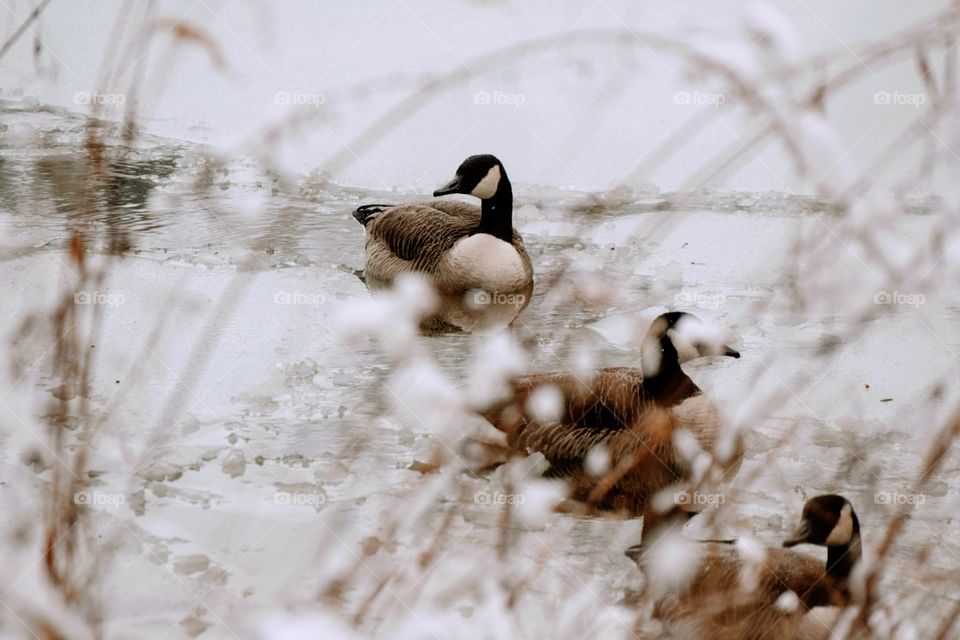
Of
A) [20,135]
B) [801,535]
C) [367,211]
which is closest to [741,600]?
[801,535]

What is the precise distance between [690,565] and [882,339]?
2214 mm

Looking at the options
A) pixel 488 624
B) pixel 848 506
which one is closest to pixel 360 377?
pixel 488 624

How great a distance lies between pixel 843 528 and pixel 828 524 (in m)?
0.04

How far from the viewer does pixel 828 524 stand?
2566 mm

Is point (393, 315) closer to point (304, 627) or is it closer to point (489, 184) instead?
point (489, 184)

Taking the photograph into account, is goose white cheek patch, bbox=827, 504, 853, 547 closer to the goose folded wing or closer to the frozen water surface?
the frozen water surface

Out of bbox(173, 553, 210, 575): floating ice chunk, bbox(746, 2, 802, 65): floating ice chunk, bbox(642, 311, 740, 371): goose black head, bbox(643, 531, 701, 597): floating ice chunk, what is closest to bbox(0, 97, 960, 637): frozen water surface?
bbox(173, 553, 210, 575): floating ice chunk

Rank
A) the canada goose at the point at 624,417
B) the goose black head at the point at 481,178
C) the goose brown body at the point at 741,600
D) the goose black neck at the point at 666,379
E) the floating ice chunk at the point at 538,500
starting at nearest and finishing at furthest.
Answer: the goose brown body at the point at 741,600 < the floating ice chunk at the point at 538,500 < the canada goose at the point at 624,417 < the goose black neck at the point at 666,379 < the goose black head at the point at 481,178

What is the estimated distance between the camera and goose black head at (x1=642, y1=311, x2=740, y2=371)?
3.37 m

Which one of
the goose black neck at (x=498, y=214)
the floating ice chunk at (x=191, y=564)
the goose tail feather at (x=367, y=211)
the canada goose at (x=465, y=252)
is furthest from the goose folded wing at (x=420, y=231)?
the floating ice chunk at (x=191, y=564)

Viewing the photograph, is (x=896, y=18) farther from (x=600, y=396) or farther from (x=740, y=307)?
(x=600, y=396)

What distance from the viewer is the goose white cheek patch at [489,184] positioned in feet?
15.3

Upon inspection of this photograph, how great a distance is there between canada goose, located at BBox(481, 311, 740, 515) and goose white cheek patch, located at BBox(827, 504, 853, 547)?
2.34ft

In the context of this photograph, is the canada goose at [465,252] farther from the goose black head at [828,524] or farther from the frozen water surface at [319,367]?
the goose black head at [828,524]
